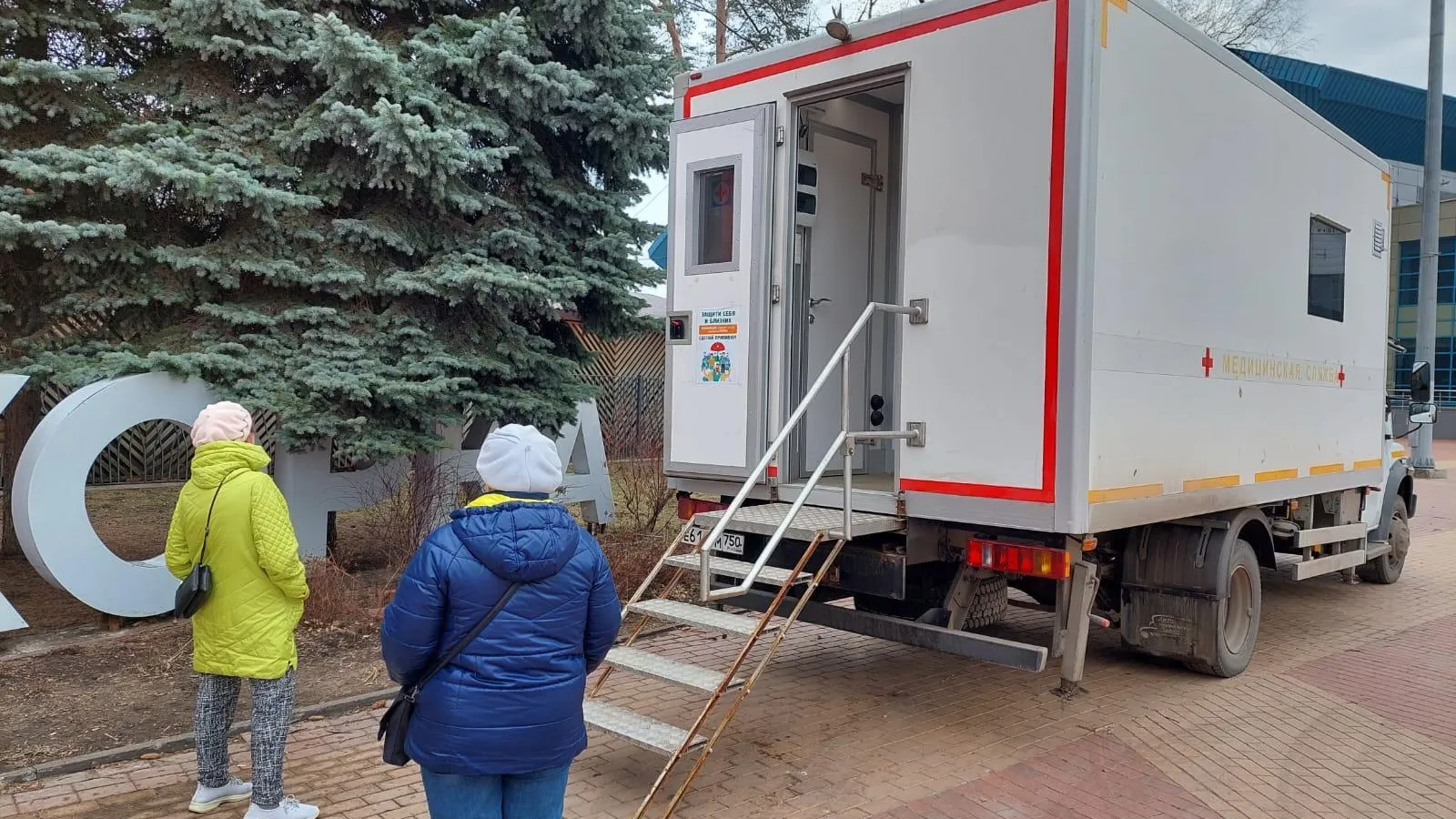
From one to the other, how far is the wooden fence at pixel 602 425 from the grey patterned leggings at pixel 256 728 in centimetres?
340

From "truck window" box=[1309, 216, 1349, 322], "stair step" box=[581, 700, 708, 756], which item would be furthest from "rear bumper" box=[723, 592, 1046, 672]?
"truck window" box=[1309, 216, 1349, 322]

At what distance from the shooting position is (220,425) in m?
3.89

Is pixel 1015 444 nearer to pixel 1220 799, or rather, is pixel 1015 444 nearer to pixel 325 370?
pixel 1220 799

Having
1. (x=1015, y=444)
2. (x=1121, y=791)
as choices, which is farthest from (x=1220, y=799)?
(x=1015, y=444)

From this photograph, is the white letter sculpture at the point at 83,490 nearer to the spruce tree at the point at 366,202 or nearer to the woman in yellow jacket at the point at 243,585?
the spruce tree at the point at 366,202

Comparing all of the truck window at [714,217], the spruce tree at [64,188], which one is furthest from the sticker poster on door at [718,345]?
the spruce tree at [64,188]

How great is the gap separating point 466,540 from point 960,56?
336 centimetres

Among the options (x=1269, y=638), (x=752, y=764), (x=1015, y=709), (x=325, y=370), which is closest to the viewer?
(x=752, y=764)

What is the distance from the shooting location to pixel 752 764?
4.64m

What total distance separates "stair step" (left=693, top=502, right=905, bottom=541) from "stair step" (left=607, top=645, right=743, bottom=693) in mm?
747

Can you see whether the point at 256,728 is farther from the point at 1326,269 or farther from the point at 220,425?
the point at 1326,269

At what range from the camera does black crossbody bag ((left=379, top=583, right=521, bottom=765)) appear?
8.71 feet

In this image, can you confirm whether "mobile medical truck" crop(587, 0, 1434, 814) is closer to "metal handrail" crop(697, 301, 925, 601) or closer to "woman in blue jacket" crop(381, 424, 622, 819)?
"metal handrail" crop(697, 301, 925, 601)

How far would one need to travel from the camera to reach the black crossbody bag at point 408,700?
2.65 metres
